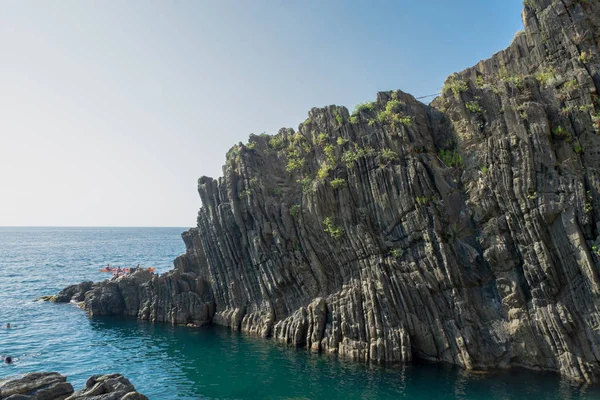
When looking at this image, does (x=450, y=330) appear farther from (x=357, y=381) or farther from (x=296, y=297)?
(x=296, y=297)

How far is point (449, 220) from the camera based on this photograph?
31094 millimetres

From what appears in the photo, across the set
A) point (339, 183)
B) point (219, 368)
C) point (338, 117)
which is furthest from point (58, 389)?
point (338, 117)

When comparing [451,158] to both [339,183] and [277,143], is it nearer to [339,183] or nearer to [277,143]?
[339,183]

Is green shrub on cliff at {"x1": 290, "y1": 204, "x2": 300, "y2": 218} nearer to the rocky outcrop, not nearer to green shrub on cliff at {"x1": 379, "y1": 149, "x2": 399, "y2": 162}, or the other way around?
green shrub on cliff at {"x1": 379, "y1": 149, "x2": 399, "y2": 162}

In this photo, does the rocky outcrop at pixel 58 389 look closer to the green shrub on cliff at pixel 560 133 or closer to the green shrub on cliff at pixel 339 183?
the green shrub on cliff at pixel 339 183

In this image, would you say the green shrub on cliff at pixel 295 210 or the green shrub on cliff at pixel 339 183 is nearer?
the green shrub on cliff at pixel 339 183

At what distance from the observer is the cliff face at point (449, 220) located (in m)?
26.5

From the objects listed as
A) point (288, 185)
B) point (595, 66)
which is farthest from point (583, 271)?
point (288, 185)

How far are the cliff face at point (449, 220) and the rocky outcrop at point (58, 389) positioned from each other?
55.8ft

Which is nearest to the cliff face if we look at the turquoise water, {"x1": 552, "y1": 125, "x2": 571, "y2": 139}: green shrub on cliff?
{"x1": 552, "y1": 125, "x2": 571, "y2": 139}: green shrub on cliff

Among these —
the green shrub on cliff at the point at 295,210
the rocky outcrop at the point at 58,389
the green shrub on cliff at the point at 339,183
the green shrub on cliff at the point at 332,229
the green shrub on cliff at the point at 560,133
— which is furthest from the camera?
the green shrub on cliff at the point at 295,210

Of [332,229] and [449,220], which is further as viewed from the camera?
[332,229]

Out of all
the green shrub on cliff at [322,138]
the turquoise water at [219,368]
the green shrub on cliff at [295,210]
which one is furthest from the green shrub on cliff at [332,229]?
the turquoise water at [219,368]

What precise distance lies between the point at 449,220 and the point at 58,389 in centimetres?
3005
